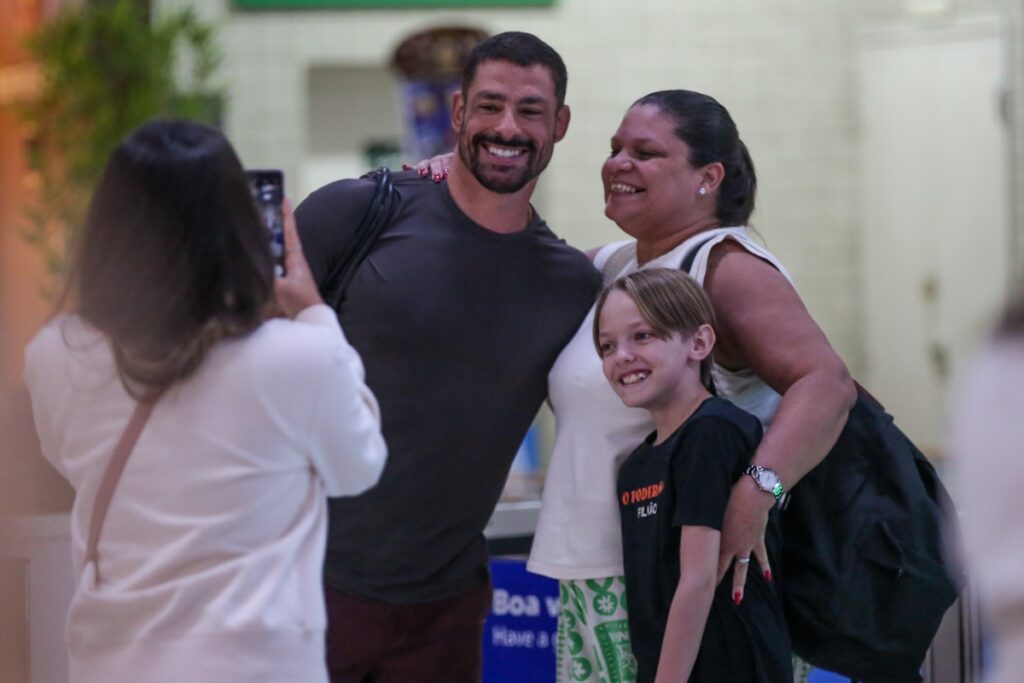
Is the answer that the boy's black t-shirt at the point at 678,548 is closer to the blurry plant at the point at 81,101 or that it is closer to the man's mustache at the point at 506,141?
the man's mustache at the point at 506,141

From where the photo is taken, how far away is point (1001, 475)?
115 cm

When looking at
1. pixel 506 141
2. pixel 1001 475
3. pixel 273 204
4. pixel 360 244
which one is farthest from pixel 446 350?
pixel 1001 475

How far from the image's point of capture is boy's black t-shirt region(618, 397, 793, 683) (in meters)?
2.48

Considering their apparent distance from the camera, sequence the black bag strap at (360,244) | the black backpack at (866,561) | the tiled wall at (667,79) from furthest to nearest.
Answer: the tiled wall at (667,79) → the black bag strap at (360,244) → the black backpack at (866,561)

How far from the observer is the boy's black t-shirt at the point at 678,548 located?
248cm

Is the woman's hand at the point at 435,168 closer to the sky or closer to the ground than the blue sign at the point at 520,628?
closer to the sky

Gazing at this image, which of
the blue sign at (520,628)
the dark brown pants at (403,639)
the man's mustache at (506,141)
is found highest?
the man's mustache at (506,141)

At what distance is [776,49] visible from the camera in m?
8.19

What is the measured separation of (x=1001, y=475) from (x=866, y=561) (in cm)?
153

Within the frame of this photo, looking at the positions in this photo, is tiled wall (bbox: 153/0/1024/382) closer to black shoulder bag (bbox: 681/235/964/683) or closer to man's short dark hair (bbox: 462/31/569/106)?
man's short dark hair (bbox: 462/31/569/106)

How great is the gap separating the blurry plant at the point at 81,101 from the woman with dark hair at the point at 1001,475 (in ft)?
17.0

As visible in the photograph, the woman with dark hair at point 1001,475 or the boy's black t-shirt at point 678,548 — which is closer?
the woman with dark hair at point 1001,475

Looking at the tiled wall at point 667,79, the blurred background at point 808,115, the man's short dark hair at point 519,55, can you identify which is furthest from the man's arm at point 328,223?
the tiled wall at point 667,79

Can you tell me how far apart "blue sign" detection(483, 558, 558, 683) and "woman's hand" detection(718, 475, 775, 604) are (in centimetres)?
95
